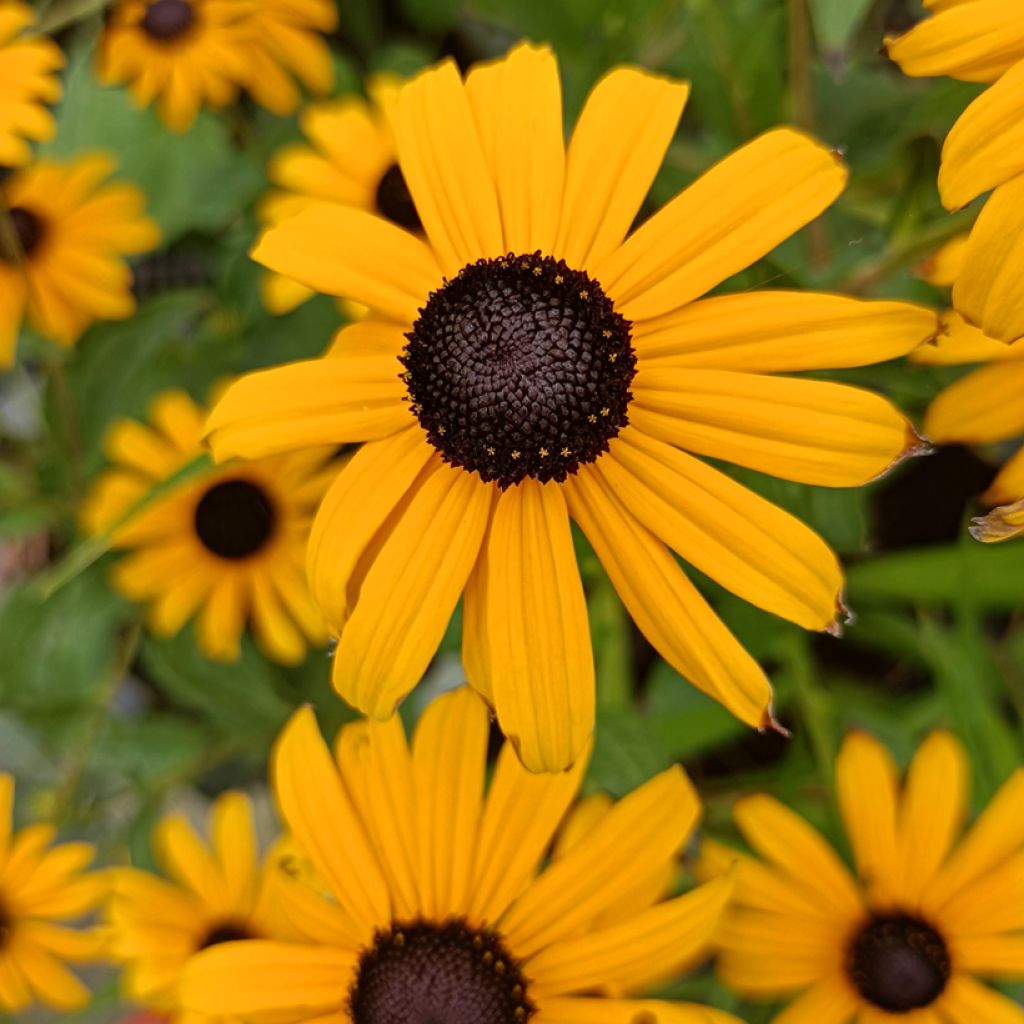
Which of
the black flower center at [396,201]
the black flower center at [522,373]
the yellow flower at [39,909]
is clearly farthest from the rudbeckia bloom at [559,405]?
the yellow flower at [39,909]

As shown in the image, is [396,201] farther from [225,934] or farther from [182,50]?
[225,934]

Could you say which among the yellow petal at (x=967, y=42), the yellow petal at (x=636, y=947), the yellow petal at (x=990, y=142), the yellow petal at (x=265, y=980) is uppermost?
the yellow petal at (x=967, y=42)

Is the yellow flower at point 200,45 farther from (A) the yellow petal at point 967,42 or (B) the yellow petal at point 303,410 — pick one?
(A) the yellow petal at point 967,42

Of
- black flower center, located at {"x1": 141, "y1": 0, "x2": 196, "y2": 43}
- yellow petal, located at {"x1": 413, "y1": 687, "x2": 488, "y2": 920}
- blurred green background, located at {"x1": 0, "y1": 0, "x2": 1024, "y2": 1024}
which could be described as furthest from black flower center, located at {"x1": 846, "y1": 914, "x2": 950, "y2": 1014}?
black flower center, located at {"x1": 141, "y1": 0, "x2": 196, "y2": 43}

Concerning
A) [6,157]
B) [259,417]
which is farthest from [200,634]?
[259,417]

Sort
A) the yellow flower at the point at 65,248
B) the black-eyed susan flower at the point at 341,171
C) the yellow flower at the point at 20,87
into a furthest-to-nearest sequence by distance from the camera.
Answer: the yellow flower at the point at 65,248 < the black-eyed susan flower at the point at 341,171 < the yellow flower at the point at 20,87

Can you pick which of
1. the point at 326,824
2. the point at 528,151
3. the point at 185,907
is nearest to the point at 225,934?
the point at 185,907
